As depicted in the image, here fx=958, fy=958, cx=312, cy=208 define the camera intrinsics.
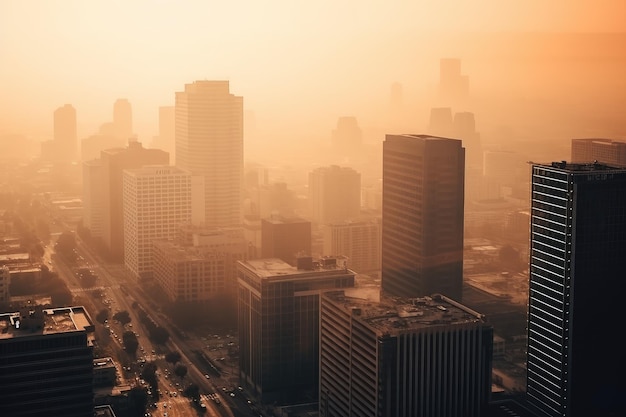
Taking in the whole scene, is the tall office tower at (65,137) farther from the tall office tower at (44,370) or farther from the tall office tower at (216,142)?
the tall office tower at (44,370)

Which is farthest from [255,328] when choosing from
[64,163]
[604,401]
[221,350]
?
[64,163]

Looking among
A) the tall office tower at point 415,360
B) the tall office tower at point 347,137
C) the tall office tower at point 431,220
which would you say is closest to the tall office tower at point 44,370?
the tall office tower at point 415,360

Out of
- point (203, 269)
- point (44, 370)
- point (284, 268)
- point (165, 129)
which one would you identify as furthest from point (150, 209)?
point (44, 370)

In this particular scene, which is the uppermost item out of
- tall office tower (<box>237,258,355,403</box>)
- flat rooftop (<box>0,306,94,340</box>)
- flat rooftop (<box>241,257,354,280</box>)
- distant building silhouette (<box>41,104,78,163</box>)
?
distant building silhouette (<box>41,104,78,163</box>)

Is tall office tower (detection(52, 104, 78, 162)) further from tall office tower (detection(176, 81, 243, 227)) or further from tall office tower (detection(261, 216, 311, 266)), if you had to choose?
tall office tower (detection(261, 216, 311, 266))

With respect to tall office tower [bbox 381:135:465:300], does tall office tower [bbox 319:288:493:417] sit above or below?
below

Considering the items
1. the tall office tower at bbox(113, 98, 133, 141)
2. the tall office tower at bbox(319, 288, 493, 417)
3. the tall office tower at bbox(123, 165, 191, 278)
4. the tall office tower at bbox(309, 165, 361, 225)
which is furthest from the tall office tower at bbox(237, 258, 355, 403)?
the tall office tower at bbox(113, 98, 133, 141)

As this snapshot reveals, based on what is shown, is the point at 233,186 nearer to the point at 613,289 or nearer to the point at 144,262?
the point at 144,262
